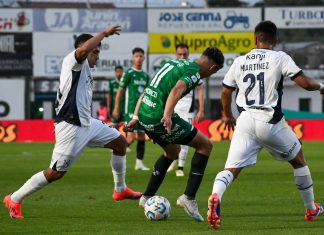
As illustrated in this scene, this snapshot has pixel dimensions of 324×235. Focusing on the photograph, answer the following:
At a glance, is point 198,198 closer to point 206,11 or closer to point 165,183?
point 165,183

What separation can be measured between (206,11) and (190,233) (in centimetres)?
4441

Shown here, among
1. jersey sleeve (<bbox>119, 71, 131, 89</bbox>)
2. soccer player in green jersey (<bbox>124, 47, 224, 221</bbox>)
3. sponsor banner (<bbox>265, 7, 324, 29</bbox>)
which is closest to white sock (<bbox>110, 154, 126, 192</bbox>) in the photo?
soccer player in green jersey (<bbox>124, 47, 224, 221</bbox>)

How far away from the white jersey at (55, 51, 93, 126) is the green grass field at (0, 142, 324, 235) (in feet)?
4.02

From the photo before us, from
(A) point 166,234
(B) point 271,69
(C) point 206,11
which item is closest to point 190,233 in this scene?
(A) point 166,234

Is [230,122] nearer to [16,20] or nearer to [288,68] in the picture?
[288,68]

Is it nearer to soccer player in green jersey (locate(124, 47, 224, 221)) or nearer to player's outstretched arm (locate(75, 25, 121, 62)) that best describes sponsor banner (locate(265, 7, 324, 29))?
soccer player in green jersey (locate(124, 47, 224, 221))

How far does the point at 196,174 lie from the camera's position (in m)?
12.2

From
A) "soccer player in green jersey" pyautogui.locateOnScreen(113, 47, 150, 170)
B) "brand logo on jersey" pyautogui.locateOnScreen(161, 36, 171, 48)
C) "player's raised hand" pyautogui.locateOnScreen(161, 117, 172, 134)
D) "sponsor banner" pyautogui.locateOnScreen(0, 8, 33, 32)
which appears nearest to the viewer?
"player's raised hand" pyautogui.locateOnScreen(161, 117, 172, 134)

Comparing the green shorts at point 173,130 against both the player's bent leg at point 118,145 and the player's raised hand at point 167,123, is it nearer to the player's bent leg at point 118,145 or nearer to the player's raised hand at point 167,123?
the player's raised hand at point 167,123

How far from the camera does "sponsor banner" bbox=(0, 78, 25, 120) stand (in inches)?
2181

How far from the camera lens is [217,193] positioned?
10.9 metres

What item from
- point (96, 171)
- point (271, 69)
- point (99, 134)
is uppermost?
point (271, 69)

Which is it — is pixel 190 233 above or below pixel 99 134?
below

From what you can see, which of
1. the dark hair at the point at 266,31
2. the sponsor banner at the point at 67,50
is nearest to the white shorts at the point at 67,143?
the dark hair at the point at 266,31
